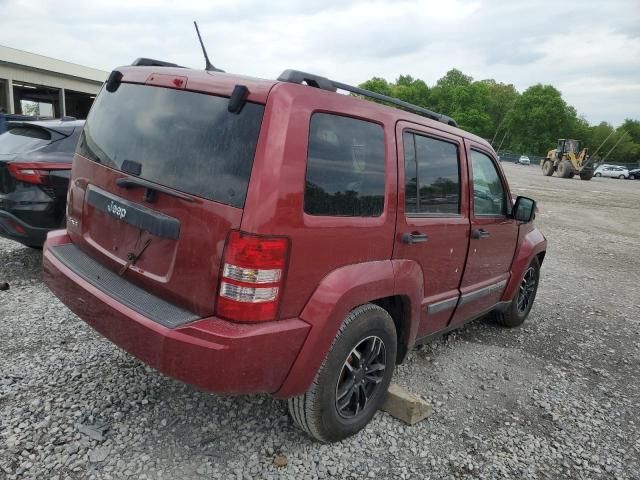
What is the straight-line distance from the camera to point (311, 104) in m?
2.22

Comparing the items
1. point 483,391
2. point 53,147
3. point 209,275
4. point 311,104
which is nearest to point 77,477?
point 209,275

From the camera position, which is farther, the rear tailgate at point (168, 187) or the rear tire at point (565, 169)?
the rear tire at point (565, 169)

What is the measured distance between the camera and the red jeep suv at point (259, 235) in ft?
6.76

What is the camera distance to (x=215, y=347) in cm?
200

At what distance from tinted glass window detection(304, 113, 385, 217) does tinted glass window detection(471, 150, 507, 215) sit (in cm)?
126

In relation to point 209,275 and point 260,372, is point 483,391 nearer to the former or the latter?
point 260,372

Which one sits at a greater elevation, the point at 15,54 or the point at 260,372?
the point at 15,54

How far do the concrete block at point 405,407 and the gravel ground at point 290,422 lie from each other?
0.06 meters

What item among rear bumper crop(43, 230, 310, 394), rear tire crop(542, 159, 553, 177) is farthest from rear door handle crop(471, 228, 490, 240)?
rear tire crop(542, 159, 553, 177)

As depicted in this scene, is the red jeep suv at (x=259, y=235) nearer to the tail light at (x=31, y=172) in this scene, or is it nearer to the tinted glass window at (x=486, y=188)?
the tinted glass window at (x=486, y=188)

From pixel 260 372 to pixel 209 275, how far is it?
1.62 ft

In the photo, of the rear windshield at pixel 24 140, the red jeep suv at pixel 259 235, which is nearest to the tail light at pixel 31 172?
the rear windshield at pixel 24 140

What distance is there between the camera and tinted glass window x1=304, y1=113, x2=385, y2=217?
2.23 m

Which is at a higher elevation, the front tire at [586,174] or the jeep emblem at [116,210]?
the jeep emblem at [116,210]
